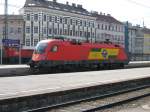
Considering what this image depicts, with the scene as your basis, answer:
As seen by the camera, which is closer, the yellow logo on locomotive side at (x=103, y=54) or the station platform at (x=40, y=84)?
the station platform at (x=40, y=84)

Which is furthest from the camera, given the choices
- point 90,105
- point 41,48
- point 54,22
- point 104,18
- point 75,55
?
point 104,18

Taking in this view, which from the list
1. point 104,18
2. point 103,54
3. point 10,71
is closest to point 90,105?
point 10,71

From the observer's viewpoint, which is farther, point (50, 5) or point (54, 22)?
point (50, 5)

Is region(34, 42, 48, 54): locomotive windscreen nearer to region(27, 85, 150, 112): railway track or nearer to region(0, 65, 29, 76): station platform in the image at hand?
region(0, 65, 29, 76): station platform

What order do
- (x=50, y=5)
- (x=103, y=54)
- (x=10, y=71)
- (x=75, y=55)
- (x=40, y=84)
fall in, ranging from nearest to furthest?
(x=40, y=84), (x=10, y=71), (x=75, y=55), (x=103, y=54), (x=50, y=5)

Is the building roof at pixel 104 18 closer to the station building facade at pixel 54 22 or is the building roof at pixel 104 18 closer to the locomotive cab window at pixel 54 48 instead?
the station building facade at pixel 54 22

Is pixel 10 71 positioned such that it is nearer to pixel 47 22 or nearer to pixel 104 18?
pixel 47 22

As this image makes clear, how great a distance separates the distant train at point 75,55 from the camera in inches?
1305

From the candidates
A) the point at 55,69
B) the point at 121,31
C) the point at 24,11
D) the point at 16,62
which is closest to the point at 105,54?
the point at 55,69

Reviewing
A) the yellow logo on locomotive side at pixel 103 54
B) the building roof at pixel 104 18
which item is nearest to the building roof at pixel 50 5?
the building roof at pixel 104 18

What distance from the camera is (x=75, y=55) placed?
3691cm

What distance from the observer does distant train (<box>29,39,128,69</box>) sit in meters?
33.2

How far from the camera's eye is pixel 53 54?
33750 millimetres

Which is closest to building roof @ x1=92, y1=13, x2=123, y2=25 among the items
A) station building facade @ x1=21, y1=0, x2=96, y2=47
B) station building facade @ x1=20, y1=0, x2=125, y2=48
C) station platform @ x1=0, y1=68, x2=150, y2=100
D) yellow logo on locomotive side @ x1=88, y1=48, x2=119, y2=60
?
station building facade @ x1=20, y1=0, x2=125, y2=48
